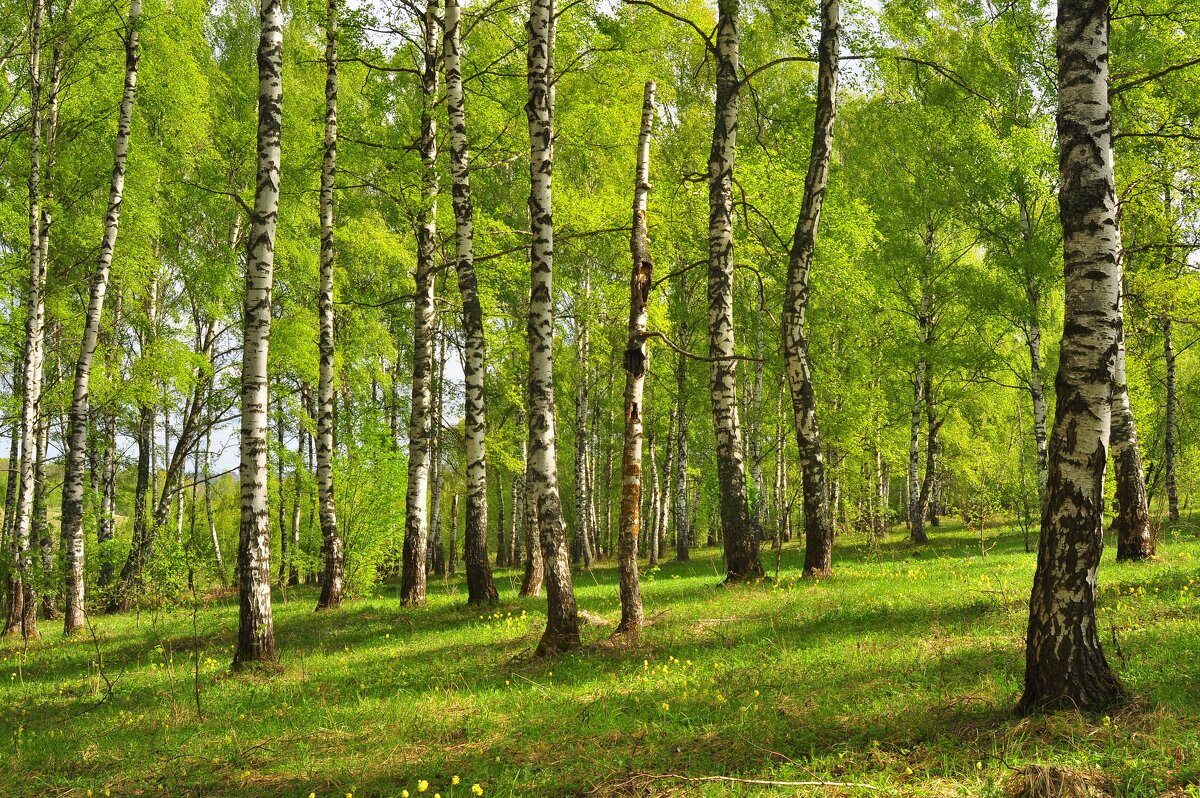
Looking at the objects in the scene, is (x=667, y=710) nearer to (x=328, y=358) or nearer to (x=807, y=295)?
(x=807, y=295)

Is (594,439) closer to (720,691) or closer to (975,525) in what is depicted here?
(975,525)

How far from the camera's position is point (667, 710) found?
16.7 feet

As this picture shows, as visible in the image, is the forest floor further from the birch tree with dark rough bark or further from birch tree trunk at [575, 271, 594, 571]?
birch tree trunk at [575, 271, 594, 571]

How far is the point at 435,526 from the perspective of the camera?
20.7 metres

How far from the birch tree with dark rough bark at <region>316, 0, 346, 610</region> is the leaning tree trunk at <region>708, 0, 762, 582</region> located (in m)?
6.58

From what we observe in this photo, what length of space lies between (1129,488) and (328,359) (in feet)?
41.8

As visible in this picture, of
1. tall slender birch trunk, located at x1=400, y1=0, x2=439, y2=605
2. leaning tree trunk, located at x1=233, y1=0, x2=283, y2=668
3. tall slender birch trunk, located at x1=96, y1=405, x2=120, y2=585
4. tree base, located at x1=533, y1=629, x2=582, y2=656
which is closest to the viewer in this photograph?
tree base, located at x1=533, y1=629, x2=582, y2=656

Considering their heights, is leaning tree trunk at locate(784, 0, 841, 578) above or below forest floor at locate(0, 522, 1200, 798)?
above

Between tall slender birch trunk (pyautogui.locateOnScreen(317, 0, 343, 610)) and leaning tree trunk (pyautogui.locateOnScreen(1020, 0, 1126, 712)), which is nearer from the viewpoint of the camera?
leaning tree trunk (pyautogui.locateOnScreen(1020, 0, 1126, 712))

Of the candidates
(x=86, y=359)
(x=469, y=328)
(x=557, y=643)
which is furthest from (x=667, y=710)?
(x=86, y=359)

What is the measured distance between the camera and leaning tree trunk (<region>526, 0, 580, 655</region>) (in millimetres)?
7195

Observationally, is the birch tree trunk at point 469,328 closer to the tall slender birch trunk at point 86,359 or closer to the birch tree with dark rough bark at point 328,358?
the birch tree with dark rough bark at point 328,358

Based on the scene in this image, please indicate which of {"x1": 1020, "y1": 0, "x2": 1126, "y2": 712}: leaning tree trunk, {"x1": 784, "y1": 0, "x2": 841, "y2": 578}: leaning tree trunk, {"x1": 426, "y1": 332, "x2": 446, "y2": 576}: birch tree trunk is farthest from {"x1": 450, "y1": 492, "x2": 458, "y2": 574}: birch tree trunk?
{"x1": 1020, "y1": 0, "x2": 1126, "y2": 712}: leaning tree trunk

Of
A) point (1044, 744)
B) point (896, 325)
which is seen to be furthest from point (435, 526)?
point (1044, 744)
